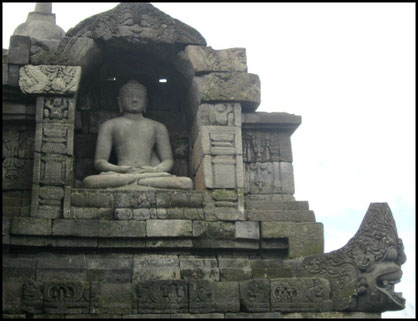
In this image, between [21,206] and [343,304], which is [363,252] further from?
[21,206]

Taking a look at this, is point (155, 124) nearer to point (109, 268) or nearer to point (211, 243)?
point (211, 243)

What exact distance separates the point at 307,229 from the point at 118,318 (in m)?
3.21

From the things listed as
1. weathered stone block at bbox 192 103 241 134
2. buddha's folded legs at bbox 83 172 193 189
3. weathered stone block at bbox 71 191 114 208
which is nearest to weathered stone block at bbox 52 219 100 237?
weathered stone block at bbox 71 191 114 208

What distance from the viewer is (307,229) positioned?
11750mm

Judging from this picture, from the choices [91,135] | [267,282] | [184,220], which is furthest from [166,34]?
[267,282]

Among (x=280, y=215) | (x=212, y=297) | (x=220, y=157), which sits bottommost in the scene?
Answer: (x=212, y=297)

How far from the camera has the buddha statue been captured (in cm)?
1223

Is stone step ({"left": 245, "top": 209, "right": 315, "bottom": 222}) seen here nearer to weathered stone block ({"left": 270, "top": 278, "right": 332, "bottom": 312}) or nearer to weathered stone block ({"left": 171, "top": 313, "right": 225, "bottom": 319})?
weathered stone block ({"left": 270, "top": 278, "right": 332, "bottom": 312})

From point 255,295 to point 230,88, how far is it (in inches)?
143

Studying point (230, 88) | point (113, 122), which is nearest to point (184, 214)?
point (230, 88)

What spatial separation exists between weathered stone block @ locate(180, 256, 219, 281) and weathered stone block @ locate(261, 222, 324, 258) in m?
0.93

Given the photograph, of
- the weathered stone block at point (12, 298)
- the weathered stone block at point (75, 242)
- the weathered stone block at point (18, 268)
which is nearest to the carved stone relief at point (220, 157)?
the weathered stone block at point (75, 242)

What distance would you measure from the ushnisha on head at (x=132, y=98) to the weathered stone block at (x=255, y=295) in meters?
4.13

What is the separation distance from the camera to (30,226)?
36.8 feet
